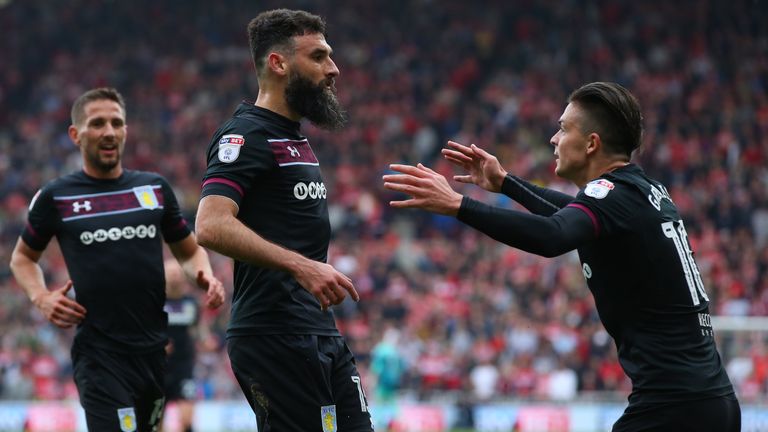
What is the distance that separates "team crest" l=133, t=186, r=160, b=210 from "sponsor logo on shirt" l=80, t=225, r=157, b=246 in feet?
0.51

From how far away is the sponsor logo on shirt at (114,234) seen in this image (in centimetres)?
736

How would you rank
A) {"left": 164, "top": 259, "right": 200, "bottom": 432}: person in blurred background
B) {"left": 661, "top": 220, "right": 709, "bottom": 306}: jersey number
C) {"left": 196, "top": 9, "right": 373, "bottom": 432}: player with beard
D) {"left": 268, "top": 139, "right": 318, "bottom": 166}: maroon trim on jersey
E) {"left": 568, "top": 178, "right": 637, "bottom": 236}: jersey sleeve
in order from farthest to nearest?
{"left": 164, "top": 259, "right": 200, "bottom": 432}: person in blurred background < {"left": 268, "top": 139, "right": 318, "bottom": 166}: maroon trim on jersey < {"left": 196, "top": 9, "right": 373, "bottom": 432}: player with beard < {"left": 661, "top": 220, "right": 709, "bottom": 306}: jersey number < {"left": 568, "top": 178, "right": 637, "bottom": 236}: jersey sleeve

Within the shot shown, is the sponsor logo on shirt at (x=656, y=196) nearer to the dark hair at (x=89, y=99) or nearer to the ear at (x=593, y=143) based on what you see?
the ear at (x=593, y=143)

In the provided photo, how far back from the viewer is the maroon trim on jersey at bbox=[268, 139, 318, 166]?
562 centimetres

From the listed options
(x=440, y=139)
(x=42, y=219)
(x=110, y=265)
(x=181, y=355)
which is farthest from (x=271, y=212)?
(x=440, y=139)

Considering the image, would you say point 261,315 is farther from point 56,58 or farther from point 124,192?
point 56,58

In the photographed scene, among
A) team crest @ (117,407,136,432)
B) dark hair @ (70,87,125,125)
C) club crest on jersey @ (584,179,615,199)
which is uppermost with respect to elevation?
dark hair @ (70,87,125,125)

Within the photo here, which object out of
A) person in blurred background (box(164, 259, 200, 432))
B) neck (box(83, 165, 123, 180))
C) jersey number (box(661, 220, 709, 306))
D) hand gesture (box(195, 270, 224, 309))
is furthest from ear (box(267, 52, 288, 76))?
person in blurred background (box(164, 259, 200, 432))

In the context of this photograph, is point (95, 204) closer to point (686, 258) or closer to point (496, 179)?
point (496, 179)

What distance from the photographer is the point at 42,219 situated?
24.6 feet

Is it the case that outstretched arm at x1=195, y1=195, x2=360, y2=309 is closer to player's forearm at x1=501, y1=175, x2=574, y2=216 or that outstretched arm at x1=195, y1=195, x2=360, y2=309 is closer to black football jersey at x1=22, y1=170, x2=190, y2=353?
player's forearm at x1=501, y1=175, x2=574, y2=216

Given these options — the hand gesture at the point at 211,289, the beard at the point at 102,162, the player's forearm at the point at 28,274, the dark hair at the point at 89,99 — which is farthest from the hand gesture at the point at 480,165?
the player's forearm at the point at 28,274

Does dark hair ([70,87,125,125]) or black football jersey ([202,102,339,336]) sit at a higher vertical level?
dark hair ([70,87,125,125])

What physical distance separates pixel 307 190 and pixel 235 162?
0.42 m
